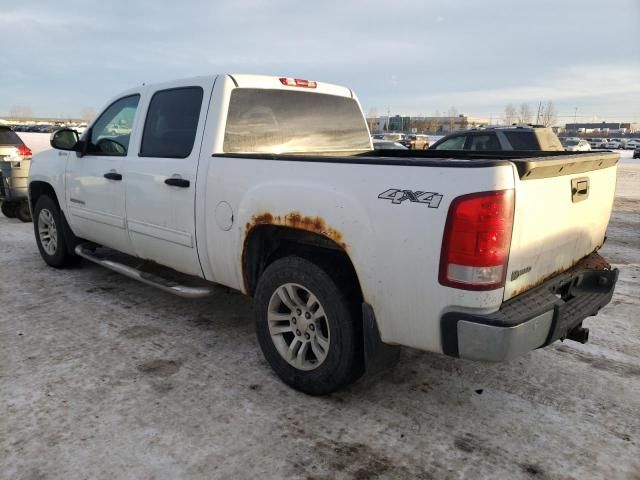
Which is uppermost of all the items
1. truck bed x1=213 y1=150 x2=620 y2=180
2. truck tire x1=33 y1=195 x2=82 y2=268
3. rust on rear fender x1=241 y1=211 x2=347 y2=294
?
truck bed x1=213 y1=150 x2=620 y2=180

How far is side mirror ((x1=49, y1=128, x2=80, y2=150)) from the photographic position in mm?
5047

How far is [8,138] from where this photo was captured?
934 cm

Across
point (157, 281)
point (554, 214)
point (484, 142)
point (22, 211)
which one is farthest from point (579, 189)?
point (22, 211)

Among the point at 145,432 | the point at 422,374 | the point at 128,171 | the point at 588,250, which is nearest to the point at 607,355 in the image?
the point at 588,250

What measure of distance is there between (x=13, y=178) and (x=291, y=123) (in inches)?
277

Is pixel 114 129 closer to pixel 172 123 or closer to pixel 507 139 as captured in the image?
pixel 172 123

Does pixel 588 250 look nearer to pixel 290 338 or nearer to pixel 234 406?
pixel 290 338

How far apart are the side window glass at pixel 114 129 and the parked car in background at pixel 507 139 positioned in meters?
7.21

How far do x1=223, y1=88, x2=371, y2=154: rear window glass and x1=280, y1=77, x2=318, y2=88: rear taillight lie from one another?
2.7 inches

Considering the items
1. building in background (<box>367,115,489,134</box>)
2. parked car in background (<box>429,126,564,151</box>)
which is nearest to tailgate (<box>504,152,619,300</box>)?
parked car in background (<box>429,126,564,151</box>)

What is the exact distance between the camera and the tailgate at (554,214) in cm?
238

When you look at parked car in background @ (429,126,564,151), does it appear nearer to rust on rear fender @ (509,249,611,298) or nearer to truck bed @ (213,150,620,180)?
truck bed @ (213,150,620,180)

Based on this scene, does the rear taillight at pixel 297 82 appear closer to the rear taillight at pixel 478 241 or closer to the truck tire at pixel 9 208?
the rear taillight at pixel 478 241

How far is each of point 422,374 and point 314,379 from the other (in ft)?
2.72
